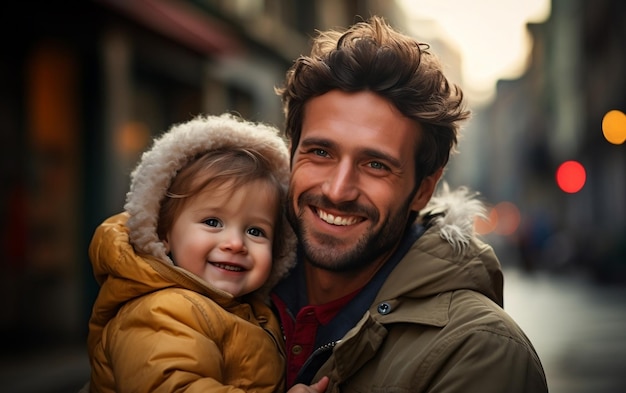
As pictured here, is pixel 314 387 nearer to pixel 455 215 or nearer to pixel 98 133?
pixel 455 215

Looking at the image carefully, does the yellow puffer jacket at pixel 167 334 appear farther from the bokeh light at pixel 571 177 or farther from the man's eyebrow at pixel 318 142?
the bokeh light at pixel 571 177

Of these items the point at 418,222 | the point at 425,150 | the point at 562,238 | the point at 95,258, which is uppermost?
the point at 425,150

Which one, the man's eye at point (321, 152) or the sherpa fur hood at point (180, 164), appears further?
the man's eye at point (321, 152)

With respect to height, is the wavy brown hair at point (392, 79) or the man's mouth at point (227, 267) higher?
the wavy brown hair at point (392, 79)

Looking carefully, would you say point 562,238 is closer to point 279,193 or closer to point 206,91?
point 206,91

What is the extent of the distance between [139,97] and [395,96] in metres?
9.99

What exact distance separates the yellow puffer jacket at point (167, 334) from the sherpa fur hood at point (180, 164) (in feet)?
0.23

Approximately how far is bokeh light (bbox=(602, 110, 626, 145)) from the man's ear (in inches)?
718

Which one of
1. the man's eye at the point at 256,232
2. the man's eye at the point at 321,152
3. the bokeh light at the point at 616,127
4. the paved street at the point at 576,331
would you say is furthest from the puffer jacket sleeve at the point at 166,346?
the bokeh light at the point at 616,127

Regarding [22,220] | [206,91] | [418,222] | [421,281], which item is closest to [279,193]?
[418,222]

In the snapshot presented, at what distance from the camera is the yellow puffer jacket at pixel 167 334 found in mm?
2600

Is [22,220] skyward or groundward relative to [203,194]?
groundward

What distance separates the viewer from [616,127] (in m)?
20.5

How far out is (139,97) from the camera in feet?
41.3
